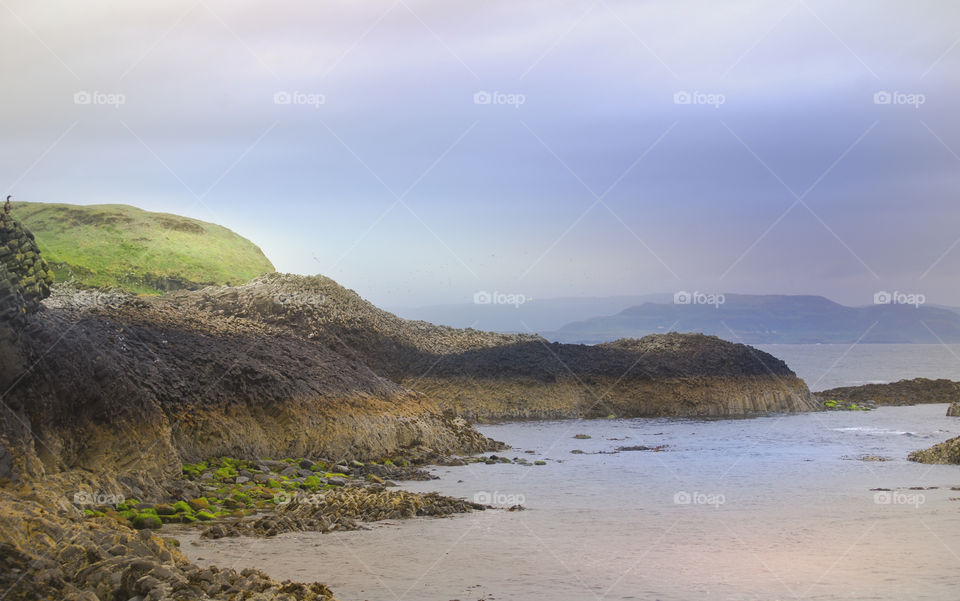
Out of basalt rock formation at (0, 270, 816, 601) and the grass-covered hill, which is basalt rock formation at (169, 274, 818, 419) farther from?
the grass-covered hill

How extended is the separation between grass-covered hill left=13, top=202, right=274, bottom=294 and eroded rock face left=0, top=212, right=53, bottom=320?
23.6 meters

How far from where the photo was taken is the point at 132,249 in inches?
1556

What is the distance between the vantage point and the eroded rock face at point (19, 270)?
1159 centimetres

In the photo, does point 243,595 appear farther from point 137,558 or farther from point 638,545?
point 638,545

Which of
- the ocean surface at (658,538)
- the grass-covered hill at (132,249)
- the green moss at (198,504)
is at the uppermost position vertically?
the grass-covered hill at (132,249)

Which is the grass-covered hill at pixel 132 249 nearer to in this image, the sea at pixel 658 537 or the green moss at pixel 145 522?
the sea at pixel 658 537

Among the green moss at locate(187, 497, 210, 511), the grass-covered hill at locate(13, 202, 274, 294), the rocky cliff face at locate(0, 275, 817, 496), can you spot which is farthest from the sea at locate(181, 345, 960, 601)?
the grass-covered hill at locate(13, 202, 274, 294)

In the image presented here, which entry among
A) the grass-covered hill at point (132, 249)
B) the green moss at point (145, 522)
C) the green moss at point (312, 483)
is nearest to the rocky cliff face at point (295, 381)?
the green moss at point (145, 522)

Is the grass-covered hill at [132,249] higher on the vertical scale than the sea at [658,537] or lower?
higher

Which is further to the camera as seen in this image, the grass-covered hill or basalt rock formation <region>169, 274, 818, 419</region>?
the grass-covered hill

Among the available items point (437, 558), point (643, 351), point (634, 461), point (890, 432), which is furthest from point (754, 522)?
point (643, 351)

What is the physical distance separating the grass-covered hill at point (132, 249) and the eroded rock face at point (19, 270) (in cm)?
2362

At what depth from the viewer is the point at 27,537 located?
7570 mm

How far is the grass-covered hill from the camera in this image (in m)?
37.0
